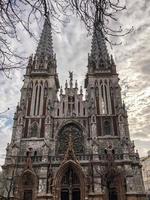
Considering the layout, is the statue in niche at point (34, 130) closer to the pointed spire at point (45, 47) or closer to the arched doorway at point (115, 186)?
the arched doorway at point (115, 186)

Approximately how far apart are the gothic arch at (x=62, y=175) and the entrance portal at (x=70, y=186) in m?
0.58

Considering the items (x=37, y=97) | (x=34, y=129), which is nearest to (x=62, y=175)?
(x=34, y=129)

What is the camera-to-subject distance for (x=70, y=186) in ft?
82.7

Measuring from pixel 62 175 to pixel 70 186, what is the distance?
1526mm

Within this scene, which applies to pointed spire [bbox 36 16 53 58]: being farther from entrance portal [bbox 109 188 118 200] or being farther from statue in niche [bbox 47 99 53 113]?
entrance portal [bbox 109 188 118 200]

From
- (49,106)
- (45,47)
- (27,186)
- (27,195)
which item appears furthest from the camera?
(45,47)

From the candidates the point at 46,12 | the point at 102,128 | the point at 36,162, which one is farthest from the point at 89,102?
the point at 46,12

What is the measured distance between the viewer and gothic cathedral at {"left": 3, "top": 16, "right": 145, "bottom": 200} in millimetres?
25000

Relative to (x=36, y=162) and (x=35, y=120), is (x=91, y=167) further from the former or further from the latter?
(x=35, y=120)

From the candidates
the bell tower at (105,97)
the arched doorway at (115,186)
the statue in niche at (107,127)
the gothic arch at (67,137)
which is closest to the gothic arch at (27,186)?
the gothic arch at (67,137)

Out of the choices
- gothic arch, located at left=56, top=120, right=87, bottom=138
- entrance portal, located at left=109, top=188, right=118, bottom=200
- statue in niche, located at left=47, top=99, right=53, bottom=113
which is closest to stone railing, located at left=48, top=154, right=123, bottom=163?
gothic arch, located at left=56, top=120, right=87, bottom=138

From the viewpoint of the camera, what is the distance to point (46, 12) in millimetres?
3445

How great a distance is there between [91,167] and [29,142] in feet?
28.8

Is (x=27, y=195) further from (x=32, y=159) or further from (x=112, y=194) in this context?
(x=112, y=194)
